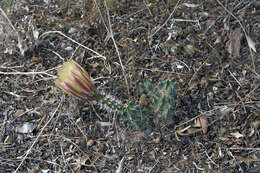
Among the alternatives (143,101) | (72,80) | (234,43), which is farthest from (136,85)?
(234,43)

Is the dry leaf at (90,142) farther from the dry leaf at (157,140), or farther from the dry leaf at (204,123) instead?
the dry leaf at (204,123)

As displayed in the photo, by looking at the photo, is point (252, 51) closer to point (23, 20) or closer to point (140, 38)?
point (140, 38)

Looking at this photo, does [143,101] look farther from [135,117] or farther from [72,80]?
[72,80]

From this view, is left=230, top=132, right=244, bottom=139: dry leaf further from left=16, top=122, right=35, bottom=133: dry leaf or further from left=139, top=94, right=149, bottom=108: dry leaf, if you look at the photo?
left=16, top=122, right=35, bottom=133: dry leaf

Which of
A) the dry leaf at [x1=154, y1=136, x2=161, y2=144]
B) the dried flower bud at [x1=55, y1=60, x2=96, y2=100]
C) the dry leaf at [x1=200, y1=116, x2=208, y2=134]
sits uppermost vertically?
the dried flower bud at [x1=55, y1=60, x2=96, y2=100]

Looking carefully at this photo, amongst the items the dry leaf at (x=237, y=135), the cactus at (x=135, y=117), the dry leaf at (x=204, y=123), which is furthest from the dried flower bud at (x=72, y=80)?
the dry leaf at (x=237, y=135)

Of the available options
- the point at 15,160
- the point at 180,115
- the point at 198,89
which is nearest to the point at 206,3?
the point at 198,89

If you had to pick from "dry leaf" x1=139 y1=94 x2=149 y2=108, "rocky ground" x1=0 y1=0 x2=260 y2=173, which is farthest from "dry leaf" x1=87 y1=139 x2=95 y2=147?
"dry leaf" x1=139 y1=94 x2=149 y2=108
